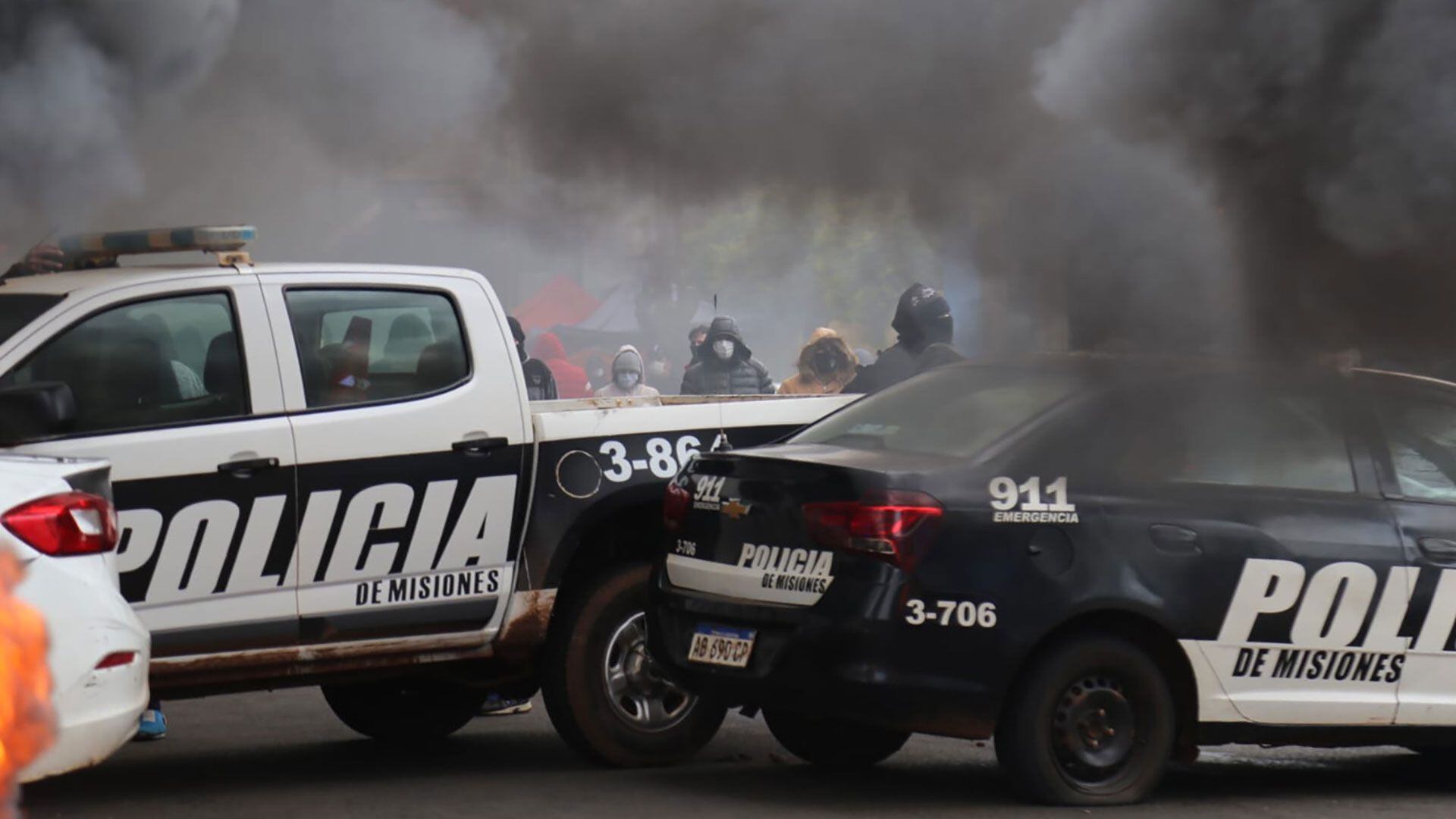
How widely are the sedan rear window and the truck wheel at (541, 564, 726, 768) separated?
0.92m

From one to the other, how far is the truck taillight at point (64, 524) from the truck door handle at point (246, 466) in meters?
1.04

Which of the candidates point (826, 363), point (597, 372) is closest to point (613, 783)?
point (826, 363)

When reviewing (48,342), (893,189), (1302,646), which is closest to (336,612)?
(48,342)

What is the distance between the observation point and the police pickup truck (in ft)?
21.8

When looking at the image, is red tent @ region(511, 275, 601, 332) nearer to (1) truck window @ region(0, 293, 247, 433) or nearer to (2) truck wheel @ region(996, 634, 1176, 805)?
(1) truck window @ region(0, 293, 247, 433)

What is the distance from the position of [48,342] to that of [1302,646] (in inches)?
170

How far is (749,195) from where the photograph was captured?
676cm

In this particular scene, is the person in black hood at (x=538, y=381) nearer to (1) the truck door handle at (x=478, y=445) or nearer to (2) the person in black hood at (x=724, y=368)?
(2) the person in black hood at (x=724, y=368)

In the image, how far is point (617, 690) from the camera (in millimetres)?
7590

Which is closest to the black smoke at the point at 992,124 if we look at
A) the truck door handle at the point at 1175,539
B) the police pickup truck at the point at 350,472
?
the truck door handle at the point at 1175,539

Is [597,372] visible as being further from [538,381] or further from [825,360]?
[825,360]

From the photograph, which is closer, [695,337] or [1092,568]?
[1092,568]

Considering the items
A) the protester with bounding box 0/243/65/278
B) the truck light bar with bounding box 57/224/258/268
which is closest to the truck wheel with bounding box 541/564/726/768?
the truck light bar with bounding box 57/224/258/268

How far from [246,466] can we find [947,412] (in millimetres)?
2426
